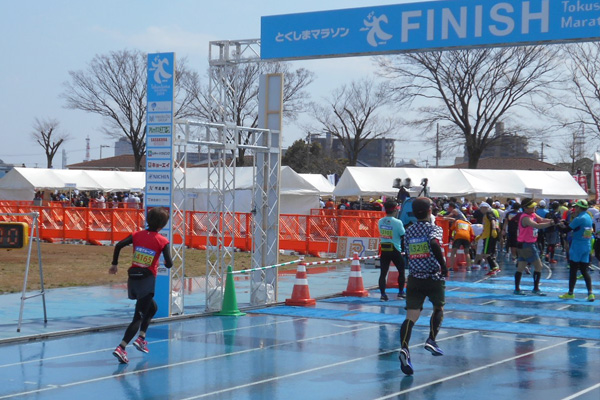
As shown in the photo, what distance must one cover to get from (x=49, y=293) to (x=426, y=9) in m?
8.69

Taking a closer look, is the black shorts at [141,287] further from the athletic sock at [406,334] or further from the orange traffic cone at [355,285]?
the orange traffic cone at [355,285]

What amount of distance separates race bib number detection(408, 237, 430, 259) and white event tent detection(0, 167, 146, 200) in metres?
36.5

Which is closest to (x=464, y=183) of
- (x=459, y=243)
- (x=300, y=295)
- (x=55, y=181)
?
(x=459, y=243)

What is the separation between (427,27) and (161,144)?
454cm

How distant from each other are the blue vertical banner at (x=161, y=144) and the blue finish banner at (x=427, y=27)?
2093 millimetres

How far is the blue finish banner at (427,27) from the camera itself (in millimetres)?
12141

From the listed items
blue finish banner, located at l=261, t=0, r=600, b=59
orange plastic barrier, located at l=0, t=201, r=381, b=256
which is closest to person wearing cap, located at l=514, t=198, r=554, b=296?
blue finish banner, located at l=261, t=0, r=600, b=59

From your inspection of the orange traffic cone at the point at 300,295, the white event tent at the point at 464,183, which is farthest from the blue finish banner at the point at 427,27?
the white event tent at the point at 464,183

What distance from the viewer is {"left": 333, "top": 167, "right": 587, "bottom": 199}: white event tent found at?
36.0 metres

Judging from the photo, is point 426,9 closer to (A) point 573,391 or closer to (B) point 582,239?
(B) point 582,239

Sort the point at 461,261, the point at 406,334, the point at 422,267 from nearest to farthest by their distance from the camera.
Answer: the point at 406,334, the point at 422,267, the point at 461,261

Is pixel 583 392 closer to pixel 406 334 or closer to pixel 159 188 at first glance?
pixel 406 334

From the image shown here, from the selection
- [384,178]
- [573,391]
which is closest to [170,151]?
[573,391]

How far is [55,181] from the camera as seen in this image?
46625mm
